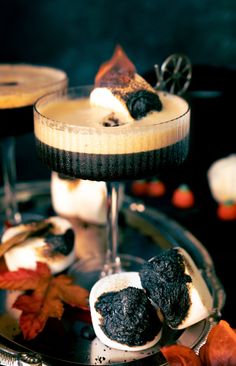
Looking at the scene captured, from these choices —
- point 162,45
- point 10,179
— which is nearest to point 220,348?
point 10,179

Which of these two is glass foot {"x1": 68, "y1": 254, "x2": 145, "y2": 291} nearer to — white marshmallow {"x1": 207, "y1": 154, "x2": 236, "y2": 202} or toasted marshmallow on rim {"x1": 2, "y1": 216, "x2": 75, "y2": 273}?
toasted marshmallow on rim {"x1": 2, "y1": 216, "x2": 75, "y2": 273}

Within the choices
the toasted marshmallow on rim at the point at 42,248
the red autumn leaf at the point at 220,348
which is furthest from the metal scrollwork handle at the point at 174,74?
the red autumn leaf at the point at 220,348

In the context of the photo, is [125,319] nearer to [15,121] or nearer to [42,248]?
[42,248]

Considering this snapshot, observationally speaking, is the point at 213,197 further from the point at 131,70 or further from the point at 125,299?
the point at 125,299

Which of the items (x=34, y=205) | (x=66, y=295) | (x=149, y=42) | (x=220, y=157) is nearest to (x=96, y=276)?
(x=66, y=295)

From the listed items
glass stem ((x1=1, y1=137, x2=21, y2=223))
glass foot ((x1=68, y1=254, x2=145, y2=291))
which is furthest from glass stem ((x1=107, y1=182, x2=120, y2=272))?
glass stem ((x1=1, y1=137, x2=21, y2=223))

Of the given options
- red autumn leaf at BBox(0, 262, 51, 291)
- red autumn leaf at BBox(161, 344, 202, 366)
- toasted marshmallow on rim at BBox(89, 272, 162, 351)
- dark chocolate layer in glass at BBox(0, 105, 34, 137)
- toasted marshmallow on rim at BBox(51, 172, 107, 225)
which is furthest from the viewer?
toasted marshmallow on rim at BBox(51, 172, 107, 225)
